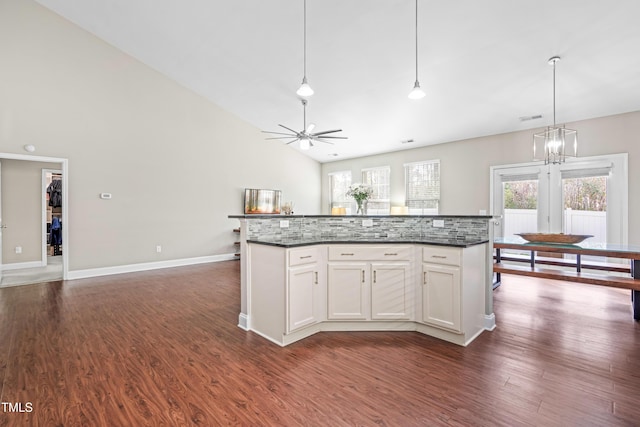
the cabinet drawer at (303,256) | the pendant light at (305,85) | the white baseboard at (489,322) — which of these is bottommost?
the white baseboard at (489,322)

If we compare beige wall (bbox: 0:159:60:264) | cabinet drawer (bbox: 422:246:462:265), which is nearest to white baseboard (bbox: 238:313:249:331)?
cabinet drawer (bbox: 422:246:462:265)

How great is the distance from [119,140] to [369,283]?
556 centimetres

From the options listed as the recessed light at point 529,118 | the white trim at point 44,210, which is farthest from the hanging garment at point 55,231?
the recessed light at point 529,118

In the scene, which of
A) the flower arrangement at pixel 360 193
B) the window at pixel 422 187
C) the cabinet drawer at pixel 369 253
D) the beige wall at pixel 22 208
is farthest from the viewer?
the window at pixel 422 187

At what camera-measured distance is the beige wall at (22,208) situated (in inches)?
235

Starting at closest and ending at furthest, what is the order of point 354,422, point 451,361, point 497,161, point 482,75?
1. point 354,422
2. point 451,361
3. point 482,75
4. point 497,161

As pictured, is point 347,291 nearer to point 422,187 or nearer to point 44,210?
point 422,187

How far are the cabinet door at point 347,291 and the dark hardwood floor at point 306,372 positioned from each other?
0.77ft

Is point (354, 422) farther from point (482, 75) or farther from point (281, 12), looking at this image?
point (482, 75)

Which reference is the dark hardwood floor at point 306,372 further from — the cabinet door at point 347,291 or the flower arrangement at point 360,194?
the flower arrangement at point 360,194

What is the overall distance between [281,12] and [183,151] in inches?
154

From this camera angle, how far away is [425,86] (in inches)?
191

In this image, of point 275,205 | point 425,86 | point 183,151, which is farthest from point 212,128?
point 425,86

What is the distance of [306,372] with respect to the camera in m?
2.29
